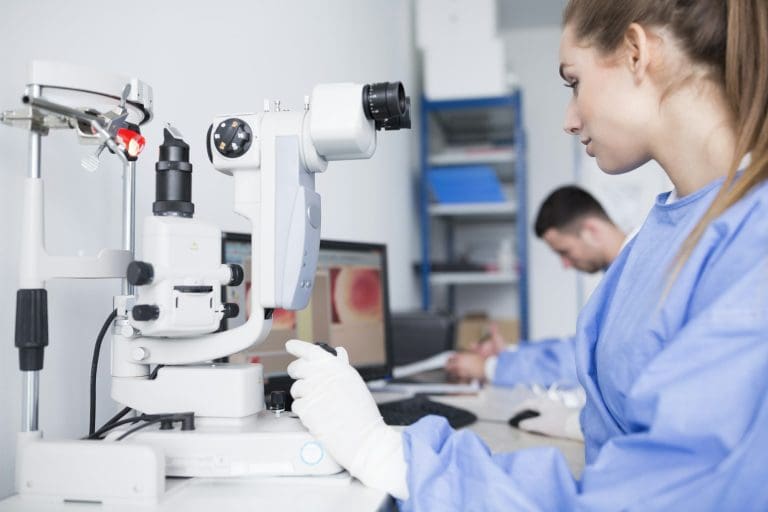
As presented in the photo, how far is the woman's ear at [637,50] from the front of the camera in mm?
713

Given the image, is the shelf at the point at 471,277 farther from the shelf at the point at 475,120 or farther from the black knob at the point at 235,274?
the black knob at the point at 235,274

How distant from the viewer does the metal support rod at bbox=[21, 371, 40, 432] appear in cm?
65

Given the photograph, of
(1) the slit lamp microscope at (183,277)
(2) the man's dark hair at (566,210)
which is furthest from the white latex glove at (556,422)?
(2) the man's dark hair at (566,210)

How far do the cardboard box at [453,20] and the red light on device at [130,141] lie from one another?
2400mm

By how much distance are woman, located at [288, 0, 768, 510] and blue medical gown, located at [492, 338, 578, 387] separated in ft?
3.51

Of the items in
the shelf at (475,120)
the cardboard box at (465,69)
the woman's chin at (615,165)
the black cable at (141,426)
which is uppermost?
the cardboard box at (465,69)

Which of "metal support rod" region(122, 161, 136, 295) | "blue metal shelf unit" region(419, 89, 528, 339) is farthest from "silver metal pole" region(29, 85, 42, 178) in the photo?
"blue metal shelf unit" region(419, 89, 528, 339)

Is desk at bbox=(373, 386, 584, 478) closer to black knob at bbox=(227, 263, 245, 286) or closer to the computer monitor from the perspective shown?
the computer monitor

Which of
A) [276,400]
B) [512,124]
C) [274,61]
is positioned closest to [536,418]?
[276,400]

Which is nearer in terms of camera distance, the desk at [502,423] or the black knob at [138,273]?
the black knob at [138,273]

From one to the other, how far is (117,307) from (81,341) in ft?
0.56

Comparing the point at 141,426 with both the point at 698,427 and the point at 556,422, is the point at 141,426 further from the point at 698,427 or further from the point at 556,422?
the point at 556,422

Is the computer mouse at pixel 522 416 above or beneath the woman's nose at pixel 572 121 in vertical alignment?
beneath

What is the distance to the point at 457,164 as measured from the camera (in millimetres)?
3057
